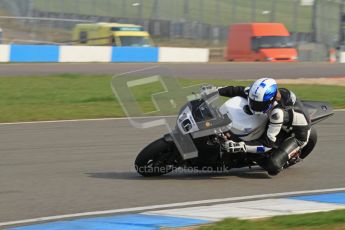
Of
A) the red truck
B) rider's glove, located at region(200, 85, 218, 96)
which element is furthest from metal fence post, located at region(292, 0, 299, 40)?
rider's glove, located at region(200, 85, 218, 96)

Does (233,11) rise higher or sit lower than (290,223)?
lower

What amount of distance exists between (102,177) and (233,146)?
1.61 metres

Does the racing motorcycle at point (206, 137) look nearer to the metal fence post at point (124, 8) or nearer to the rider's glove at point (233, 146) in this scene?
the rider's glove at point (233, 146)

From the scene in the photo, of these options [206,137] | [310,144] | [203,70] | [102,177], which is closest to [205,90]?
[206,137]

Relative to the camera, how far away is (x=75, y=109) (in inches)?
640

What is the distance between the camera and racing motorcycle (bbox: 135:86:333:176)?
27.4 feet

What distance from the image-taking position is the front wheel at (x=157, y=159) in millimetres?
8477

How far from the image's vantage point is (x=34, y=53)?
32.4 meters

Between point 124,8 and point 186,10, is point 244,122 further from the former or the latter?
point 124,8

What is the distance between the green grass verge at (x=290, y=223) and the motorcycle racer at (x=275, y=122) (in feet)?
7.16

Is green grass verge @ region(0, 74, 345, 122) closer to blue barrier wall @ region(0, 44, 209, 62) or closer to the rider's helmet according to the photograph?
the rider's helmet

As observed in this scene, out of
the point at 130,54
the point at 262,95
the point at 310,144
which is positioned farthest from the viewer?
the point at 130,54

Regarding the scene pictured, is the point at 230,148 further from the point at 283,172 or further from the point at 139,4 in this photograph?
the point at 139,4

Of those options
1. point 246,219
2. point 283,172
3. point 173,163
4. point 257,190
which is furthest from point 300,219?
point 283,172
